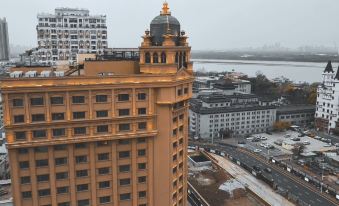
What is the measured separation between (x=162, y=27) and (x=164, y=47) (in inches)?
132

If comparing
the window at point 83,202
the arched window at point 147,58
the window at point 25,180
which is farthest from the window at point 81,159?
the arched window at point 147,58

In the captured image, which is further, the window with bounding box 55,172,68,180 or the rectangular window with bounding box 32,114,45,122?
the window with bounding box 55,172,68,180

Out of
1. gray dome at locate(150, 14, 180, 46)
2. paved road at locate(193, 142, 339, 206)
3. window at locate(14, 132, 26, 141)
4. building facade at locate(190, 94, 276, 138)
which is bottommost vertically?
paved road at locate(193, 142, 339, 206)

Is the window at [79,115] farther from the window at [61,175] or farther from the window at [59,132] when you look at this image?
the window at [61,175]

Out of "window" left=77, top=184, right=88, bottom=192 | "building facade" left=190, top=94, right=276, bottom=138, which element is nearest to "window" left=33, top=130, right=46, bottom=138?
"window" left=77, top=184, right=88, bottom=192

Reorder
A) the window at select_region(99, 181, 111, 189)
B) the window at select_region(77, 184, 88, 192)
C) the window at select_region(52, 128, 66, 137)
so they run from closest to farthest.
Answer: the window at select_region(52, 128, 66, 137), the window at select_region(77, 184, 88, 192), the window at select_region(99, 181, 111, 189)

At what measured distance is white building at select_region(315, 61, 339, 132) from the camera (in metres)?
122

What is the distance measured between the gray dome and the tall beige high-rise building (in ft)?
0.41

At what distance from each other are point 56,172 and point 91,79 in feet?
36.8

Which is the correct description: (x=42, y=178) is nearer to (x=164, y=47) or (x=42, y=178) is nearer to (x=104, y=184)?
(x=104, y=184)

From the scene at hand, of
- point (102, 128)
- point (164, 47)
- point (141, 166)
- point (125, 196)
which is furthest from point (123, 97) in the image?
point (125, 196)

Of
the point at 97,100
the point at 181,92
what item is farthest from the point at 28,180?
the point at 181,92

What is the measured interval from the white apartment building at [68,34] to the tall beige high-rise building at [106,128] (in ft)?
202

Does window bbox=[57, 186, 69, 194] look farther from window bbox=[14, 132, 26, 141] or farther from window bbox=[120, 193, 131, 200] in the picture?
window bbox=[14, 132, 26, 141]
